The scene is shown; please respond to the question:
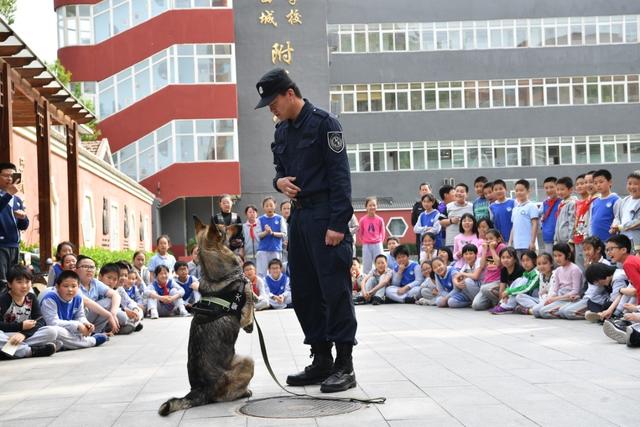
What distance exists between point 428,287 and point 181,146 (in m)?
23.7

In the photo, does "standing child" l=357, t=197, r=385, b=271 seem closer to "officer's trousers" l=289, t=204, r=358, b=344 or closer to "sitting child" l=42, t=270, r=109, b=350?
"sitting child" l=42, t=270, r=109, b=350

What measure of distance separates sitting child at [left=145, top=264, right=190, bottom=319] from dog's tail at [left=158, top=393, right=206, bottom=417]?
924cm

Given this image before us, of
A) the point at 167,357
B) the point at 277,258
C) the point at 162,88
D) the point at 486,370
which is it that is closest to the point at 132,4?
the point at 162,88

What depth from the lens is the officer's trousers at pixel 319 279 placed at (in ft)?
20.1

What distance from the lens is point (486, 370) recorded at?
6.76 m

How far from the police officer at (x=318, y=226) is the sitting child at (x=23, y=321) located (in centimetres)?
392

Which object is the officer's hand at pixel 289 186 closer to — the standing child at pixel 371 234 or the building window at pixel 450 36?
the standing child at pixel 371 234

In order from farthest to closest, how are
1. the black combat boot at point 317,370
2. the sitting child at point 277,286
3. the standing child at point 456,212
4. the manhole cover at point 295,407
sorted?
1. the sitting child at point 277,286
2. the standing child at point 456,212
3. the black combat boot at point 317,370
4. the manhole cover at point 295,407

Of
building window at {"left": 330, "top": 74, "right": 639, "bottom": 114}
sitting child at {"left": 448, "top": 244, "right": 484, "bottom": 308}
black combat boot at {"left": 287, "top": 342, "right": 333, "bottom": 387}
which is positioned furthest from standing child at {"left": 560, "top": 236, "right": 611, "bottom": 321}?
building window at {"left": 330, "top": 74, "right": 639, "bottom": 114}

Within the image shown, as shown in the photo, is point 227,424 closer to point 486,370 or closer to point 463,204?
point 486,370

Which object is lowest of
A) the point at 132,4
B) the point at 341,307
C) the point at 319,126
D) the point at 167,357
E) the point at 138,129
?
the point at 167,357

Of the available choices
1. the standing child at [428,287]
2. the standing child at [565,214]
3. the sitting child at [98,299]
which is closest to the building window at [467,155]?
the standing child at [428,287]

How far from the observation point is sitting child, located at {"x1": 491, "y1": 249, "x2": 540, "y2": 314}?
1224cm

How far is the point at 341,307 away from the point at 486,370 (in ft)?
4.57
